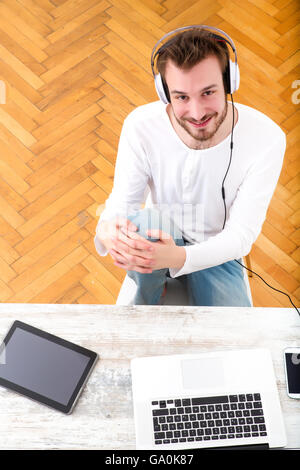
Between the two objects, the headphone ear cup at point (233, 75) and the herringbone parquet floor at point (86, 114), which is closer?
the headphone ear cup at point (233, 75)

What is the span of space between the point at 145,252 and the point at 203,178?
11.8 inches

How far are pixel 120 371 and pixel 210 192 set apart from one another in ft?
1.97

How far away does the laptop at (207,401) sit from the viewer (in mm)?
915

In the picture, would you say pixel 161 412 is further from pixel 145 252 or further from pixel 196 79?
pixel 196 79

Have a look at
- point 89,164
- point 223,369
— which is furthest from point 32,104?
point 223,369

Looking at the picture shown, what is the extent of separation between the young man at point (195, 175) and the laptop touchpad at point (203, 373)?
0.30 metres

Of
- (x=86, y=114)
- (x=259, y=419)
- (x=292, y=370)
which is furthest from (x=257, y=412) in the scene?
(x=86, y=114)

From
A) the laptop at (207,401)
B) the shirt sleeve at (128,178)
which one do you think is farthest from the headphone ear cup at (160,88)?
the laptop at (207,401)

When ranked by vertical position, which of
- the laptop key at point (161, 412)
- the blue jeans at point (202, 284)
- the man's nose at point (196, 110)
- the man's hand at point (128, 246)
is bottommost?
the blue jeans at point (202, 284)

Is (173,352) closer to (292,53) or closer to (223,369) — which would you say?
(223,369)

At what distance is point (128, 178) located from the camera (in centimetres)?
136

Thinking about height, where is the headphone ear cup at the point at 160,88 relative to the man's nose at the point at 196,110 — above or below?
above

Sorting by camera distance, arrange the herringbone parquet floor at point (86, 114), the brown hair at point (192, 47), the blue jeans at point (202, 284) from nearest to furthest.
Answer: the brown hair at point (192, 47) → the blue jeans at point (202, 284) → the herringbone parquet floor at point (86, 114)

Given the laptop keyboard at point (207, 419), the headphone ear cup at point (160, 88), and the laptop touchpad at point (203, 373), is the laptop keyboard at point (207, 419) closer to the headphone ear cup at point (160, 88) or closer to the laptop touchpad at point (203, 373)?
the laptop touchpad at point (203, 373)
